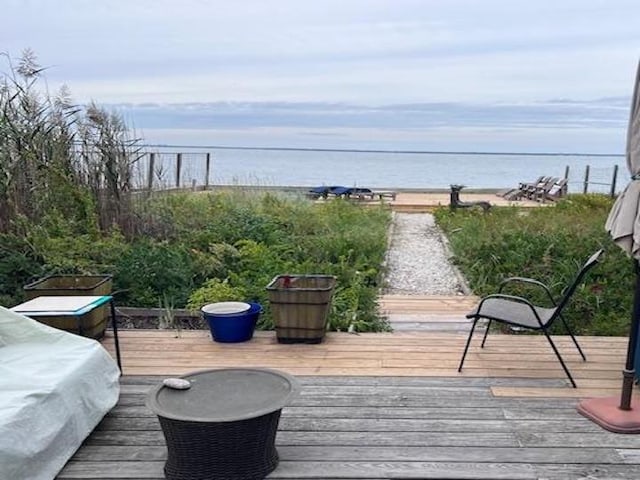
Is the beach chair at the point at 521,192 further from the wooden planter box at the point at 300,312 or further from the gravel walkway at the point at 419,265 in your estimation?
the wooden planter box at the point at 300,312

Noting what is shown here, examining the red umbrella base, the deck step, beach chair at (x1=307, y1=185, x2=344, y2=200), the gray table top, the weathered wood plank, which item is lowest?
the weathered wood plank

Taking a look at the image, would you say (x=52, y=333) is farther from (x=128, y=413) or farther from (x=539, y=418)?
(x=539, y=418)

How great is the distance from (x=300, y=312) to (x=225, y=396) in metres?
1.67

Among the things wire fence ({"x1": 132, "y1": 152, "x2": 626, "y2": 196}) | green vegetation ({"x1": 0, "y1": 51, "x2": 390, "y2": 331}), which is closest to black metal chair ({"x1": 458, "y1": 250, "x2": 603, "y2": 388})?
green vegetation ({"x1": 0, "y1": 51, "x2": 390, "y2": 331})

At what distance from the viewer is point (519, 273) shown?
5773 millimetres

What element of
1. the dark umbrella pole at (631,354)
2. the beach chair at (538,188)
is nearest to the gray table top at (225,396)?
the dark umbrella pole at (631,354)

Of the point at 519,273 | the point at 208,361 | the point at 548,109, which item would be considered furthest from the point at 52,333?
the point at 548,109

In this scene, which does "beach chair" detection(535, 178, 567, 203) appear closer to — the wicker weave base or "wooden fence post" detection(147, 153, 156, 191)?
"wooden fence post" detection(147, 153, 156, 191)

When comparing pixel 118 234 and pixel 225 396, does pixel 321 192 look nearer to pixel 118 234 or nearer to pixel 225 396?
pixel 118 234

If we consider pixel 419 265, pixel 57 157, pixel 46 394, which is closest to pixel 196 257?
pixel 57 157

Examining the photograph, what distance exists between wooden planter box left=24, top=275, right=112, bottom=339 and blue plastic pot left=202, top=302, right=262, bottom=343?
0.72 meters

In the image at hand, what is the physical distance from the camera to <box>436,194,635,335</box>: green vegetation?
4770mm

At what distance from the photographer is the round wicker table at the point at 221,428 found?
222 centimetres

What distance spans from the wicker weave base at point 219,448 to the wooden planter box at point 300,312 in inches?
65.6
